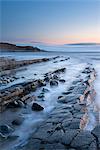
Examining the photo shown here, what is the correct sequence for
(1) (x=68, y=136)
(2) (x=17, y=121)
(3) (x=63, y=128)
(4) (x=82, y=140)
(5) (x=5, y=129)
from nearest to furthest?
(4) (x=82, y=140) < (1) (x=68, y=136) < (3) (x=63, y=128) < (5) (x=5, y=129) < (2) (x=17, y=121)

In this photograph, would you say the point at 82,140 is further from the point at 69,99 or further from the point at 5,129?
the point at 69,99

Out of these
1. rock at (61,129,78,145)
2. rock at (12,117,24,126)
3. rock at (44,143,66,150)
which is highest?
rock at (61,129,78,145)

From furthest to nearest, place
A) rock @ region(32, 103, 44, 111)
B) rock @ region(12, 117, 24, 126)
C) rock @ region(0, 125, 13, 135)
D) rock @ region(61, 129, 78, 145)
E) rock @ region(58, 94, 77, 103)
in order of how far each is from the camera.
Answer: rock @ region(58, 94, 77, 103)
rock @ region(32, 103, 44, 111)
rock @ region(12, 117, 24, 126)
rock @ region(0, 125, 13, 135)
rock @ region(61, 129, 78, 145)

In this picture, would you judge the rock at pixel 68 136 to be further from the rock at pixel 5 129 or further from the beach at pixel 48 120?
the rock at pixel 5 129

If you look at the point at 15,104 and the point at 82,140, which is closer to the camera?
the point at 82,140

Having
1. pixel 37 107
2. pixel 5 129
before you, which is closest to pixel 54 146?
pixel 5 129

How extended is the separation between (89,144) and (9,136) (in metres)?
1.56

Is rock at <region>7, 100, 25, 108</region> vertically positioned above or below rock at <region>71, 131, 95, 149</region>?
below

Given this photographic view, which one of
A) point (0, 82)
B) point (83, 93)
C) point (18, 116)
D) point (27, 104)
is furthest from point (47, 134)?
point (0, 82)

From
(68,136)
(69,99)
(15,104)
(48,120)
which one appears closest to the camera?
(68,136)

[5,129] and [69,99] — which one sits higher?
[69,99]

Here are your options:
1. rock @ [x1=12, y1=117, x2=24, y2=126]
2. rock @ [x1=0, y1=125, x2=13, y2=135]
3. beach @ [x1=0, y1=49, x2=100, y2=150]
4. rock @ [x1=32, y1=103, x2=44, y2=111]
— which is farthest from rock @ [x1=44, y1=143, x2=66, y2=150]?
rock @ [x1=32, y1=103, x2=44, y2=111]

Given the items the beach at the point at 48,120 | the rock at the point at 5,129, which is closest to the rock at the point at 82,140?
the beach at the point at 48,120

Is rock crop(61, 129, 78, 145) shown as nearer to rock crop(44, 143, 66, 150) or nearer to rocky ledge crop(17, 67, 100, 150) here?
rocky ledge crop(17, 67, 100, 150)
